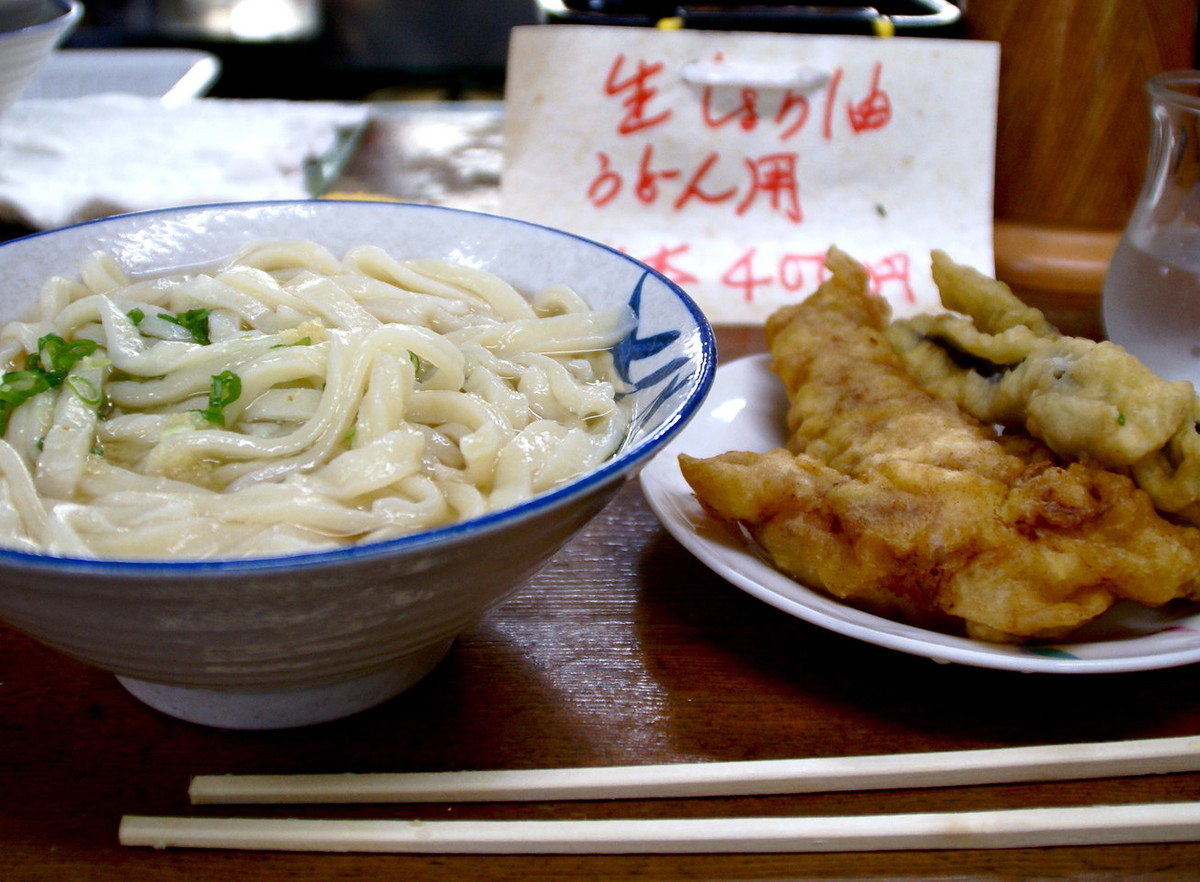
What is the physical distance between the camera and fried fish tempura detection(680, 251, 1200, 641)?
1.27 m

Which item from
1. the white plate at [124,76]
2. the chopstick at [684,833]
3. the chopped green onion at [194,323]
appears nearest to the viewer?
the chopstick at [684,833]

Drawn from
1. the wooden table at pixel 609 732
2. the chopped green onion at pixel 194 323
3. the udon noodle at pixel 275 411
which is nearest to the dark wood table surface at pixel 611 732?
the wooden table at pixel 609 732

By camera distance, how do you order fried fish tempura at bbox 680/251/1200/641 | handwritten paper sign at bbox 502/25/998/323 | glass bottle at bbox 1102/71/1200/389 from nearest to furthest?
fried fish tempura at bbox 680/251/1200/641 < glass bottle at bbox 1102/71/1200/389 < handwritten paper sign at bbox 502/25/998/323

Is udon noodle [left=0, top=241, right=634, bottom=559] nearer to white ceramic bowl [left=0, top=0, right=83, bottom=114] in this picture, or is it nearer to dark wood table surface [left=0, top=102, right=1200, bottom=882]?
dark wood table surface [left=0, top=102, right=1200, bottom=882]

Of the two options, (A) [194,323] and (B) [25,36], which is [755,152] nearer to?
(A) [194,323]

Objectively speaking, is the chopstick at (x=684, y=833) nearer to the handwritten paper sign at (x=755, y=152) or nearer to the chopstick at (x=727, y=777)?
the chopstick at (x=727, y=777)

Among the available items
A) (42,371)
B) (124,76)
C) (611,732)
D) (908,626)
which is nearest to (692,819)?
(611,732)

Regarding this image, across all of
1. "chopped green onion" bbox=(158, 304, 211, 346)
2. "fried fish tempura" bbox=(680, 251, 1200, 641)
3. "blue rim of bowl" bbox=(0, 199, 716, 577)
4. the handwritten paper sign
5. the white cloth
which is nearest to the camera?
"blue rim of bowl" bbox=(0, 199, 716, 577)

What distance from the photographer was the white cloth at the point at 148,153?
2.81 meters

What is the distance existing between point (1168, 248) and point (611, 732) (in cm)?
147

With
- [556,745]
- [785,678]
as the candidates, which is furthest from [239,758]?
[785,678]

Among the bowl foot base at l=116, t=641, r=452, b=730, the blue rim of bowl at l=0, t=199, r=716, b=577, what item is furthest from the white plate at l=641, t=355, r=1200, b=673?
the bowl foot base at l=116, t=641, r=452, b=730

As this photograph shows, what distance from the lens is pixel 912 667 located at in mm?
1342

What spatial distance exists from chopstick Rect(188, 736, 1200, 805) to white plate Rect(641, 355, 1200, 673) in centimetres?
10
